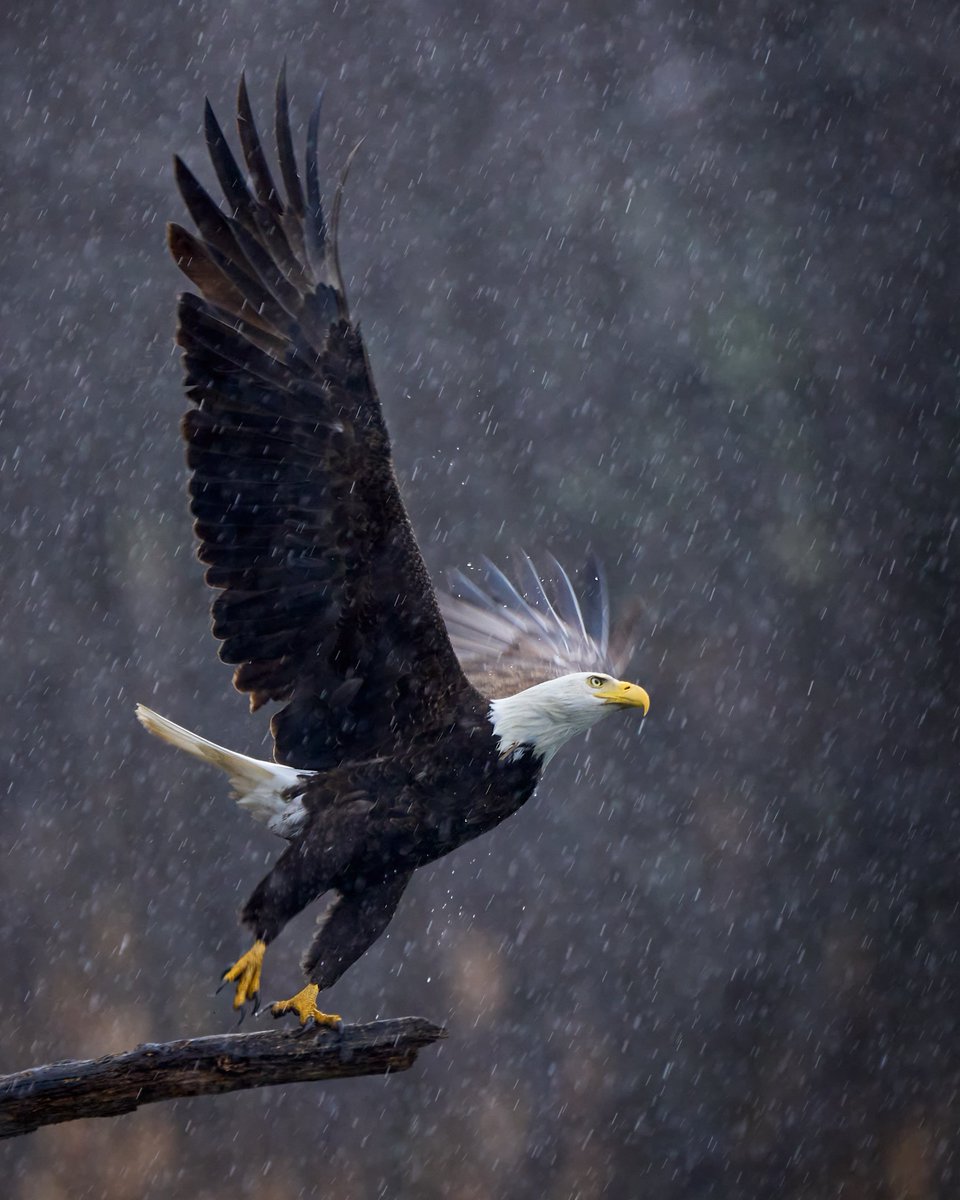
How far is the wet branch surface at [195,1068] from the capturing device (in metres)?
3.85

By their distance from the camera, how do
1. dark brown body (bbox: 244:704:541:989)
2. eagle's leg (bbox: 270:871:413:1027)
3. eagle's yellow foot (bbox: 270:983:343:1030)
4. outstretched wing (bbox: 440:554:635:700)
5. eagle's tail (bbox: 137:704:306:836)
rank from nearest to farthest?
eagle's yellow foot (bbox: 270:983:343:1030)
dark brown body (bbox: 244:704:541:989)
eagle's leg (bbox: 270:871:413:1027)
eagle's tail (bbox: 137:704:306:836)
outstretched wing (bbox: 440:554:635:700)

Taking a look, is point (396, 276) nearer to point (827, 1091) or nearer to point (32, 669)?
point (32, 669)

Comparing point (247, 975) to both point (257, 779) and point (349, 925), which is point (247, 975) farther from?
point (257, 779)

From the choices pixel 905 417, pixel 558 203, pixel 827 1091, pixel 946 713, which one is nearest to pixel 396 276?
pixel 558 203

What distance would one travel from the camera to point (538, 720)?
15.2ft

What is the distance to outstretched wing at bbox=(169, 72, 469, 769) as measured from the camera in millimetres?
4586

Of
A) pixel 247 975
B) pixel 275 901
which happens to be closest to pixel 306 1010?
pixel 247 975

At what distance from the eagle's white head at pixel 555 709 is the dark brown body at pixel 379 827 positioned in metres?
0.04

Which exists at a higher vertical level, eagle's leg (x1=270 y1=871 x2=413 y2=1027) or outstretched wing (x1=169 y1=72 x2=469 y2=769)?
outstretched wing (x1=169 y1=72 x2=469 y2=769)

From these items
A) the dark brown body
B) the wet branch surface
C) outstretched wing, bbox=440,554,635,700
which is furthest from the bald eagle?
outstretched wing, bbox=440,554,635,700

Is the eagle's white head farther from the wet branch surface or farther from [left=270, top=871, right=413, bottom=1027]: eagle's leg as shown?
the wet branch surface

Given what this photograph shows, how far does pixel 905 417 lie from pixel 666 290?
7.14 feet

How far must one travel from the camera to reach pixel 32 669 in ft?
34.8

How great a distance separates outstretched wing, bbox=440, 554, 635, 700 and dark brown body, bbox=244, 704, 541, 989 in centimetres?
131
